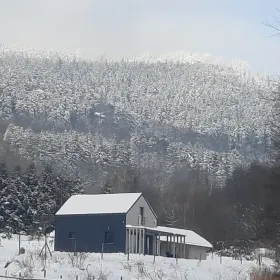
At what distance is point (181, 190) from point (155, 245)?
157 feet

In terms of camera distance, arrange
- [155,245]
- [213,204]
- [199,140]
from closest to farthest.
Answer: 1. [155,245]
2. [213,204]
3. [199,140]

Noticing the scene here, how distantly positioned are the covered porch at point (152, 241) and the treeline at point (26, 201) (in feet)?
45.8

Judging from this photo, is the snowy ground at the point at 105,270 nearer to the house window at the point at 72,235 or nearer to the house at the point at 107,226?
the house at the point at 107,226

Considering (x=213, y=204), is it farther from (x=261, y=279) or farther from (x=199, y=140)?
(x=199, y=140)

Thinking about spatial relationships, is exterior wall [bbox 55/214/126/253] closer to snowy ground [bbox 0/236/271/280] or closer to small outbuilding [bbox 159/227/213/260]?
small outbuilding [bbox 159/227/213/260]

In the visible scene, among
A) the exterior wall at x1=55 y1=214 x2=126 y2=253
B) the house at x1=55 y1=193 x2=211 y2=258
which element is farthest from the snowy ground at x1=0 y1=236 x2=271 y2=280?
the house at x1=55 y1=193 x2=211 y2=258

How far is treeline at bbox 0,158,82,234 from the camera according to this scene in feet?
219

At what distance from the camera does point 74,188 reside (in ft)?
253

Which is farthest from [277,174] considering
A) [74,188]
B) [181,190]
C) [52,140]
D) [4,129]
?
[4,129]

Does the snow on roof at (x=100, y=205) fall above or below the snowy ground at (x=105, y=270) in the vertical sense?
above

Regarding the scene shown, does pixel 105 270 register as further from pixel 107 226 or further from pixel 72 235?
pixel 72 235

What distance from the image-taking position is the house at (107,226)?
171 ft

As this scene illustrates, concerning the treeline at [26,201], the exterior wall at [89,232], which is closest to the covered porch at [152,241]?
Answer: the exterior wall at [89,232]

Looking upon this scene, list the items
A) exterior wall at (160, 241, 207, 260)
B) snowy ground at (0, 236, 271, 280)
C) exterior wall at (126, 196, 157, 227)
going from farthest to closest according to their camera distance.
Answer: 1. exterior wall at (160, 241, 207, 260)
2. exterior wall at (126, 196, 157, 227)
3. snowy ground at (0, 236, 271, 280)
